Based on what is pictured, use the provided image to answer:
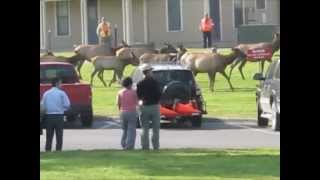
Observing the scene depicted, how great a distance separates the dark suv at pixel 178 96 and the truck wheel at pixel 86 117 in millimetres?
1401

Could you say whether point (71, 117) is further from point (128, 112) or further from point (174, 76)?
point (128, 112)

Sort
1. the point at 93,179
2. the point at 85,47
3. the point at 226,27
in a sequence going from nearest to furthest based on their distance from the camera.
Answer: the point at 93,179 < the point at 85,47 < the point at 226,27

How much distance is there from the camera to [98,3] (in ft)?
149

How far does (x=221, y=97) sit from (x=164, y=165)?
14.6 metres

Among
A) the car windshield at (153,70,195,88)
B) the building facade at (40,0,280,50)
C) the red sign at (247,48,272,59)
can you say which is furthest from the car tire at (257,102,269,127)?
the building facade at (40,0,280,50)

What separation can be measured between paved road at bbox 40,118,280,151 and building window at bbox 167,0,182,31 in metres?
21.4

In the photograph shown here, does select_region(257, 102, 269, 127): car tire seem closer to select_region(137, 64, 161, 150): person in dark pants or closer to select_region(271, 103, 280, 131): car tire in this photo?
select_region(271, 103, 280, 131): car tire

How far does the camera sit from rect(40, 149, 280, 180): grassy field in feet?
35.1

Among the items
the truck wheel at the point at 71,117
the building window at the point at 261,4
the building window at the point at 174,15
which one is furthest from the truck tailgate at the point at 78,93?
the building window at the point at 261,4
